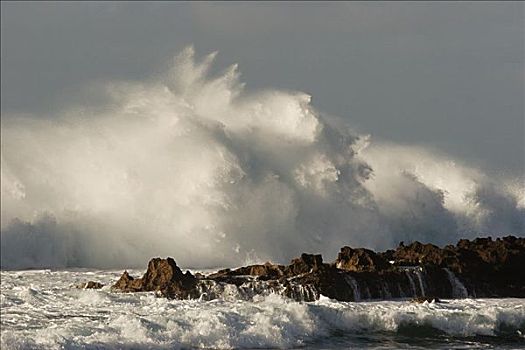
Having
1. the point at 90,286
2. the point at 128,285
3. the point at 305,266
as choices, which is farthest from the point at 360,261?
the point at 90,286

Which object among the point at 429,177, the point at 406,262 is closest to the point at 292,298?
the point at 406,262

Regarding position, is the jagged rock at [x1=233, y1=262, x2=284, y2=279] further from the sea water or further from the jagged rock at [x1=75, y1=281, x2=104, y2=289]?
the jagged rock at [x1=75, y1=281, x2=104, y2=289]

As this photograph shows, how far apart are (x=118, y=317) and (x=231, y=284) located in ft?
15.0

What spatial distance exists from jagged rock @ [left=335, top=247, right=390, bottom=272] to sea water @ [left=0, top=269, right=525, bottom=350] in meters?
1.68

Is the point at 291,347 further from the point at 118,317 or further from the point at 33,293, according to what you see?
the point at 33,293

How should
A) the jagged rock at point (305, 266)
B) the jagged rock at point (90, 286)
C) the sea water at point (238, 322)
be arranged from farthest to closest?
the jagged rock at point (305, 266) → the jagged rock at point (90, 286) → the sea water at point (238, 322)

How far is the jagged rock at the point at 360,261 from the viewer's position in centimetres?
2262

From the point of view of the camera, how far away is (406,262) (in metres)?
23.8

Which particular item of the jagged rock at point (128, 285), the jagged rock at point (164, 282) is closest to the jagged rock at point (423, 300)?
the jagged rock at point (164, 282)

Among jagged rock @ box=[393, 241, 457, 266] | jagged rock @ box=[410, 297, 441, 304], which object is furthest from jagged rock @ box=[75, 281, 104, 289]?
jagged rock @ box=[393, 241, 457, 266]

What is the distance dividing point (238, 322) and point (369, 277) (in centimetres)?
581

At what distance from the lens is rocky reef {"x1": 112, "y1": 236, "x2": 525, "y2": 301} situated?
2020cm

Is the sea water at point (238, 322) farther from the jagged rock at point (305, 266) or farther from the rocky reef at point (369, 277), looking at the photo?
the jagged rock at point (305, 266)

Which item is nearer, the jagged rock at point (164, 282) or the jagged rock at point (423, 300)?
the jagged rock at point (164, 282)
